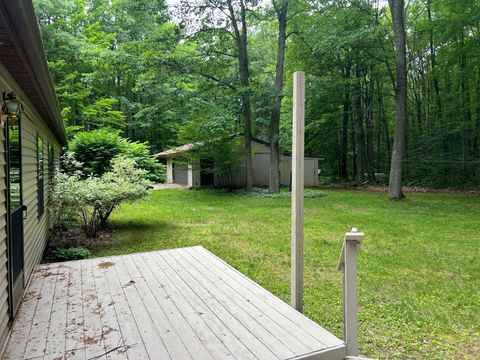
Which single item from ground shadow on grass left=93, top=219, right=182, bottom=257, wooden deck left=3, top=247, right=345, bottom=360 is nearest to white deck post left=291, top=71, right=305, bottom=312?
wooden deck left=3, top=247, right=345, bottom=360

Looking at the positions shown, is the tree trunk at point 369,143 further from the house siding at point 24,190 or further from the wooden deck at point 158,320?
the house siding at point 24,190

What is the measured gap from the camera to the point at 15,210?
279 centimetres

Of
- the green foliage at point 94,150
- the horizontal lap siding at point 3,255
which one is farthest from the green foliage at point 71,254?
the green foliage at point 94,150

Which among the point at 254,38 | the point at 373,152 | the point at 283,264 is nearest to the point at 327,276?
the point at 283,264

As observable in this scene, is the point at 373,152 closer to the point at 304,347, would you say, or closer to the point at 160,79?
the point at 160,79

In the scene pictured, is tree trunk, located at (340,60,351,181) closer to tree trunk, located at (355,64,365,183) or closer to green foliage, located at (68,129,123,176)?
tree trunk, located at (355,64,365,183)

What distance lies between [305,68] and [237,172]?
6.28 meters

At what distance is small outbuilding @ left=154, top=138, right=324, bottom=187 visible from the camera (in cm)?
1523

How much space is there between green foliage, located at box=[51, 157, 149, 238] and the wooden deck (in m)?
2.40

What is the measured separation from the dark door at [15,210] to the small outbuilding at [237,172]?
37.2 feet

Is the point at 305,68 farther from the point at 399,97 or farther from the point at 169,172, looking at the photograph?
the point at 169,172

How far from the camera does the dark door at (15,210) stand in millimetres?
2488

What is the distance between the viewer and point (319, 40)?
12.6 metres

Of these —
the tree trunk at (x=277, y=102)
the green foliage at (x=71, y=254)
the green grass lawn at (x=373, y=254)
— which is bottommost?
the green grass lawn at (x=373, y=254)
